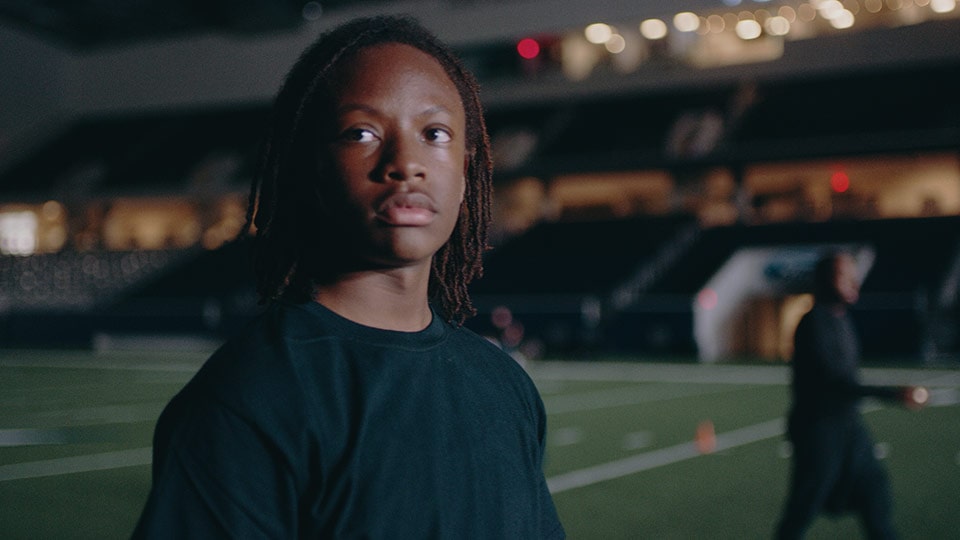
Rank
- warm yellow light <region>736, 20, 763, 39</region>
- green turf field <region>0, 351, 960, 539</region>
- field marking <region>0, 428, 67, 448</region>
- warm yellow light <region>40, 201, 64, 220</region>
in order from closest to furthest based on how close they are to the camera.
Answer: green turf field <region>0, 351, 960, 539</region> → field marking <region>0, 428, 67, 448</region> → warm yellow light <region>736, 20, 763, 39</region> → warm yellow light <region>40, 201, 64, 220</region>

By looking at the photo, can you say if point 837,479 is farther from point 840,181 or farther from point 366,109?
point 840,181

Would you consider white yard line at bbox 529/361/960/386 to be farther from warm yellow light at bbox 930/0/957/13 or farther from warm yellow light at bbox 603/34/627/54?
warm yellow light at bbox 603/34/627/54

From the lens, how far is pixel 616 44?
4538 centimetres

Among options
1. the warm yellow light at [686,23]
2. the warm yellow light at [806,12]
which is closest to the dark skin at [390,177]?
the warm yellow light at [806,12]

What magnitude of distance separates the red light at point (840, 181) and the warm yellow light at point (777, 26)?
7.57m

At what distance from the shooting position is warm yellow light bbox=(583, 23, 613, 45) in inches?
1732

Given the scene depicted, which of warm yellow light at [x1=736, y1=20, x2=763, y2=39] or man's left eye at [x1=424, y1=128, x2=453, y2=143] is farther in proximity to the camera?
warm yellow light at [x1=736, y1=20, x2=763, y2=39]

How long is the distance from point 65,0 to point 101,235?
1110cm

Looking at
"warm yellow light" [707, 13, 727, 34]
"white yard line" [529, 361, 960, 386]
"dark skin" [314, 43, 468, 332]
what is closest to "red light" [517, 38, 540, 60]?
"warm yellow light" [707, 13, 727, 34]

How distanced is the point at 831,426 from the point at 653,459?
5.44 meters

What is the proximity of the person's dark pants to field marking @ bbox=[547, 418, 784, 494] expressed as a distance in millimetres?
3454

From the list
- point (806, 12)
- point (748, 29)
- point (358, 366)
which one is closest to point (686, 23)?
point (748, 29)

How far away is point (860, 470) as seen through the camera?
223 inches

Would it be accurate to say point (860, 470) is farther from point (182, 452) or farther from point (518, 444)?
point (182, 452)
